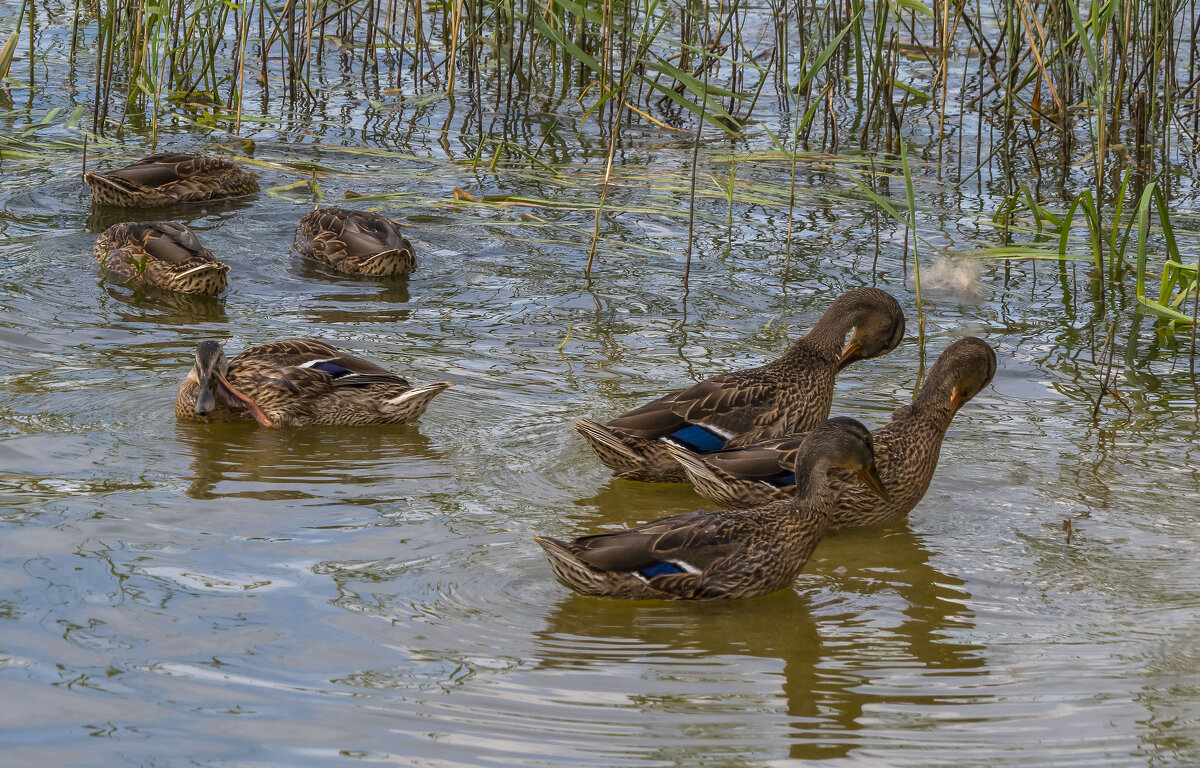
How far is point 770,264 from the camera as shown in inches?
368

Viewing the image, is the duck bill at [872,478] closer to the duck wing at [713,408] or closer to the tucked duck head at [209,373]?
the duck wing at [713,408]

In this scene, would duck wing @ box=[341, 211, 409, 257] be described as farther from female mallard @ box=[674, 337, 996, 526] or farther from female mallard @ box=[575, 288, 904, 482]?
female mallard @ box=[674, 337, 996, 526]

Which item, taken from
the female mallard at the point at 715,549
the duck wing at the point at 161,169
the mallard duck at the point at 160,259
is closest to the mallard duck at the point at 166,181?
the duck wing at the point at 161,169

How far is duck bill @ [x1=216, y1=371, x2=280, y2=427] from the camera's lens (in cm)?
682

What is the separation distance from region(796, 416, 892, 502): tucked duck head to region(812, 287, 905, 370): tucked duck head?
1581 mm

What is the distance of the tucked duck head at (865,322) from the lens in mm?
7152

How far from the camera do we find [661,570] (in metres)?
5.12

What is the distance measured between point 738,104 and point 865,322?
22.1 feet

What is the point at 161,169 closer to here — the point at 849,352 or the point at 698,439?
the point at 849,352

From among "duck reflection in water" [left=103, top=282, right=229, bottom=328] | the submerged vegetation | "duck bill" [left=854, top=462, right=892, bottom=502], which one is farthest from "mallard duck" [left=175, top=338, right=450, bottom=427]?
the submerged vegetation

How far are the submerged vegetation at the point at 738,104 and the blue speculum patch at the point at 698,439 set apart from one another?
2.71 meters

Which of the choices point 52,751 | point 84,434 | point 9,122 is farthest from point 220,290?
point 52,751

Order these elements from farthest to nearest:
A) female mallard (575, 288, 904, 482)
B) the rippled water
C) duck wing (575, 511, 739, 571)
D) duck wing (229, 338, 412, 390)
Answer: duck wing (229, 338, 412, 390) < female mallard (575, 288, 904, 482) < duck wing (575, 511, 739, 571) < the rippled water

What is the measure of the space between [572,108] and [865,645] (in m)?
9.41
